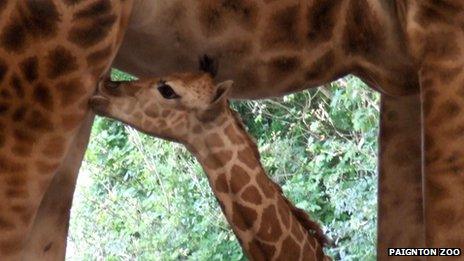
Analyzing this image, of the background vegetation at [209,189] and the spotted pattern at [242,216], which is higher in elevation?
the background vegetation at [209,189]

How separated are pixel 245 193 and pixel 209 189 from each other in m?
1.85

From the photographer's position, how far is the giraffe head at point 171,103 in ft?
4.75

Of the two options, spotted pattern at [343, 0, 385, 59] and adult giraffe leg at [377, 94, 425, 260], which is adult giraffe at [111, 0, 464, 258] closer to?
spotted pattern at [343, 0, 385, 59]

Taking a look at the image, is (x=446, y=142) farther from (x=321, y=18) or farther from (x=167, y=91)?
(x=167, y=91)

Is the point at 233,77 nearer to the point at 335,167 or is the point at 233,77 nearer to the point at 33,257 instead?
the point at 33,257

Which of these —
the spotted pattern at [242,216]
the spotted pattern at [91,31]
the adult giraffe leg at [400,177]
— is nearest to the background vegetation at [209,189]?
the adult giraffe leg at [400,177]

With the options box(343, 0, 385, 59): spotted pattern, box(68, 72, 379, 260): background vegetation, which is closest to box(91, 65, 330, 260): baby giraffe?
box(343, 0, 385, 59): spotted pattern

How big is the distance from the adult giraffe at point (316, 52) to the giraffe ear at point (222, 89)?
6 cm

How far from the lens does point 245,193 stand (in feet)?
4.84

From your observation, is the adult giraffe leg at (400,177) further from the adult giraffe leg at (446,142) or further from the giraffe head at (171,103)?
the giraffe head at (171,103)

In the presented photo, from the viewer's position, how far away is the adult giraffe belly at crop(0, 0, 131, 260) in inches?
51.4

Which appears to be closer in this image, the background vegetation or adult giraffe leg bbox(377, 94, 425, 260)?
adult giraffe leg bbox(377, 94, 425, 260)

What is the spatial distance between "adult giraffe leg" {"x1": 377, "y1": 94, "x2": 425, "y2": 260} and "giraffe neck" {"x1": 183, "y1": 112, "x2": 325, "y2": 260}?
0.27 meters

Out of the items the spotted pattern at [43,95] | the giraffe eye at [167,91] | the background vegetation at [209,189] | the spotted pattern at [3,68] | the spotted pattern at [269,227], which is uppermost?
the background vegetation at [209,189]
